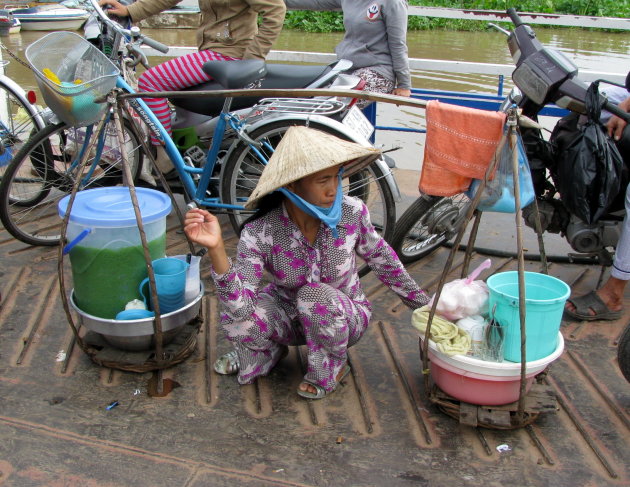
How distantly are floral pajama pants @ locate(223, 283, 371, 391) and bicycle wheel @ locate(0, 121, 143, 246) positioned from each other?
60.9 inches

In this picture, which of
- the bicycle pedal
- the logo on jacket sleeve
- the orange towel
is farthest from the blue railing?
the orange towel

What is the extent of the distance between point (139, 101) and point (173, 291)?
149 centimetres

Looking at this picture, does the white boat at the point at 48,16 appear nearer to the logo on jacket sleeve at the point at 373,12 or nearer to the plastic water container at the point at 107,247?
the logo on jacket sleeve at the point at 373,12

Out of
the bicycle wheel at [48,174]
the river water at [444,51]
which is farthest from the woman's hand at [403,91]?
the bicycle wheel at [48,174]

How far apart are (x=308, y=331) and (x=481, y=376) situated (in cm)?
66

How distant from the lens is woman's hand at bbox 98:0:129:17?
3934 millimetres

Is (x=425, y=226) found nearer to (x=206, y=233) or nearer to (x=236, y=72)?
(x=236, y=72)

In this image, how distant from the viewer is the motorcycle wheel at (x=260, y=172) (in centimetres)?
339

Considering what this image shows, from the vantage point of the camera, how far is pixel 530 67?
117 inches

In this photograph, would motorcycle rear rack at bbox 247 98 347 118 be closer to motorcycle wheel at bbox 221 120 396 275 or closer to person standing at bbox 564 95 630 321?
motorcycle wheel at bbox 221 120 396 275

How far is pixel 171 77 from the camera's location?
12.5 ft

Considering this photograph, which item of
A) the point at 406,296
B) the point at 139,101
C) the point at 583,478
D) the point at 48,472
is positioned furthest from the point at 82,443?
the point at 139,101

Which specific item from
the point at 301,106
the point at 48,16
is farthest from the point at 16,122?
the point at 48,16

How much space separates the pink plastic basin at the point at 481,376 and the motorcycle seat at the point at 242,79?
1959 millimetres
